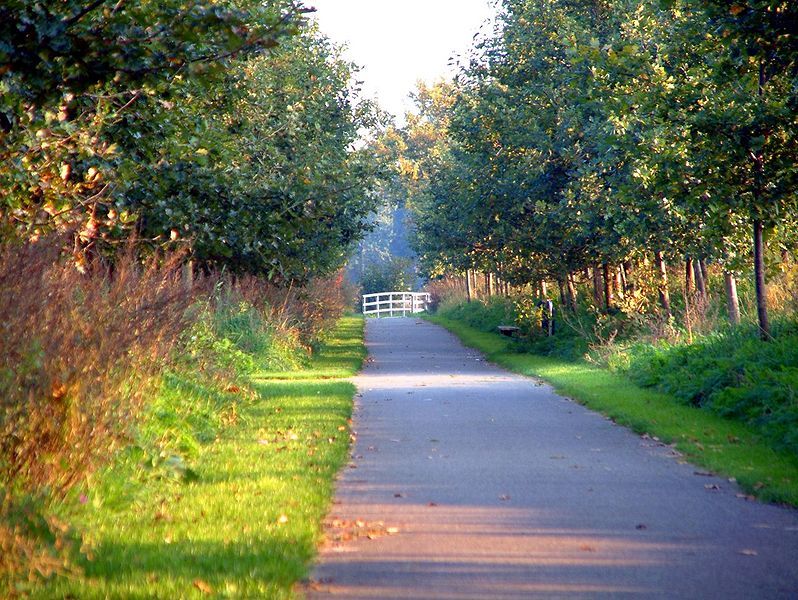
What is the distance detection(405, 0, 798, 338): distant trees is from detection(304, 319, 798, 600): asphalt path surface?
4.30 metres

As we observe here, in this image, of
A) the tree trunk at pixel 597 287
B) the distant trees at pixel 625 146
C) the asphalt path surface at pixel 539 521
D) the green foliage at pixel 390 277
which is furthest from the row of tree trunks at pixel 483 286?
the asphalt path surface at pixel 539 521

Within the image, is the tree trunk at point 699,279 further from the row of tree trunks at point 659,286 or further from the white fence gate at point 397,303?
the white fence gate at point 397,303

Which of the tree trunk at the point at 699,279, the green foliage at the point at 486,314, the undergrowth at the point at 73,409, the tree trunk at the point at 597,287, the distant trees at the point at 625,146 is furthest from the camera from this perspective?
the green foliage at the point at 486,314

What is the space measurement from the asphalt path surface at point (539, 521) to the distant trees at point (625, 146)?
430cm

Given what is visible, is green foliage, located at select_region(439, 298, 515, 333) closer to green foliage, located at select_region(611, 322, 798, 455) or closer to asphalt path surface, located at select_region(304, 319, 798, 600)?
green foliage, located at select_region(611, 322, 798, 455)

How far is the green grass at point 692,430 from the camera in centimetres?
984

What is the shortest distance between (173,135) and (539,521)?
24.4 ft

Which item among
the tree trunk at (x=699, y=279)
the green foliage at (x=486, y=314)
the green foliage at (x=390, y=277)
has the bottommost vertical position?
the green foliage at (x=486, y=314)

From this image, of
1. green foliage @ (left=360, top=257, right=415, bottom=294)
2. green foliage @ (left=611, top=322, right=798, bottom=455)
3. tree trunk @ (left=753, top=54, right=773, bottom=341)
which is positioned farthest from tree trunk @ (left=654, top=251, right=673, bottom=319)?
green foliage @ (left=360, top=257, right=415, bottom=294)

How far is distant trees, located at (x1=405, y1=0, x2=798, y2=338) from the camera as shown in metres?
15.0

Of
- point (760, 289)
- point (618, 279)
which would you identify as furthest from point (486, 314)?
point (760, 289)

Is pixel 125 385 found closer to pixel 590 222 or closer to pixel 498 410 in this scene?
pixel 498 410

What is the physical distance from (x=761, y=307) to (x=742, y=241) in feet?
8.51

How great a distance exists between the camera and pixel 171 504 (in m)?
8.70
